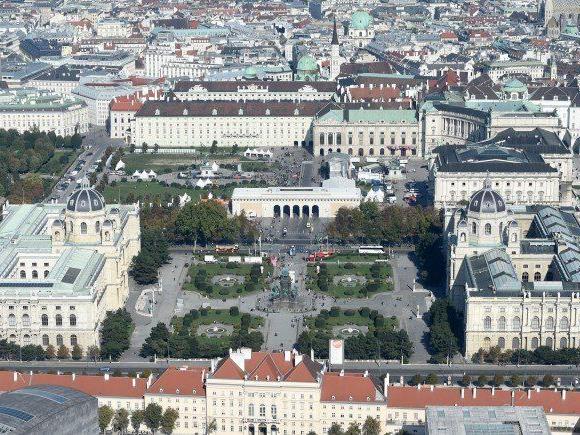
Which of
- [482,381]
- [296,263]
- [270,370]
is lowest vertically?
[296,263]

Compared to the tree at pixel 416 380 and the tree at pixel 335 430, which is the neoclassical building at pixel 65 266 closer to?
the tree at pixel 416 380

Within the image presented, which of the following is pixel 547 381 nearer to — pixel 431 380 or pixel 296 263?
pixel 431 380

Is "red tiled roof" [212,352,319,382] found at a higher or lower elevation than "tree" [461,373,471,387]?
higher

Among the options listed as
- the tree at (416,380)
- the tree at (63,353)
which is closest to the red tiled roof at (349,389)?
the tree at (416,380)

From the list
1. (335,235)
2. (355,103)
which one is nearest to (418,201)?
(335,235)

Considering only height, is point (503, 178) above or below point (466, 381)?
above

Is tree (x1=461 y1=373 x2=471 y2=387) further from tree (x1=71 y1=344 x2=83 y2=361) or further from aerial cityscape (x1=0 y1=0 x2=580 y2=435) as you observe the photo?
tree (x1=71 y1=344 x2=83 y2=361)

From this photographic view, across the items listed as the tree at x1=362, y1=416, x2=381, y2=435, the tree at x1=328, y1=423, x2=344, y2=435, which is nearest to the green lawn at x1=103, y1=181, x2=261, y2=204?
the tree at x1=328, y1=423, x2=344, y2=435

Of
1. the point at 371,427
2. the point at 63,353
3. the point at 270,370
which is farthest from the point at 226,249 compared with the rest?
the point at 371,427

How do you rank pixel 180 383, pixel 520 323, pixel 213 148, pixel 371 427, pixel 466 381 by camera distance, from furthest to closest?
pixel 213 148 → pixel 520 323 → pixel 466 381 → pixel 180 383 → pixel 371 427
